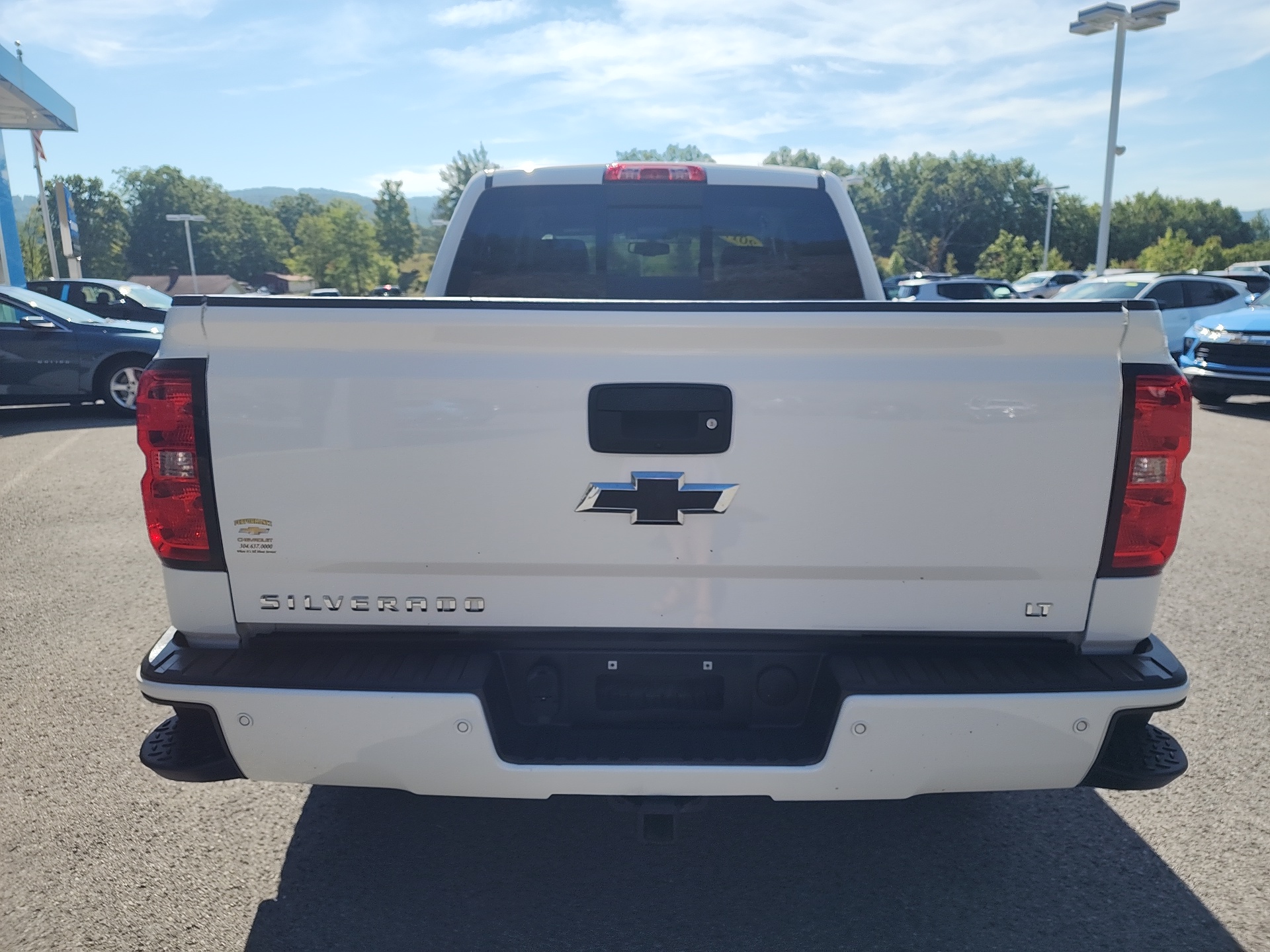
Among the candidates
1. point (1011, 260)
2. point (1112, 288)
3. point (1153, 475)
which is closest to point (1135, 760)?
point (1153, 475)

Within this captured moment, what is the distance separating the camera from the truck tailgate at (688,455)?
222cm

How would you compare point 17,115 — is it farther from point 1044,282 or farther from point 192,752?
point 1044,282

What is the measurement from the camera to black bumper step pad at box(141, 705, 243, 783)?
240cm

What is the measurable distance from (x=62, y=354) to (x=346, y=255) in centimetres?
9781

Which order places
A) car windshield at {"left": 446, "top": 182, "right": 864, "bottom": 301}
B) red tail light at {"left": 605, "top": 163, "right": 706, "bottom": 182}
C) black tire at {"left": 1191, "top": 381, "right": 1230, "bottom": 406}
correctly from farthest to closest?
black tire at {"left": 1191, "top": 381, "right": 1230, "bottom": 406}, car windshield at {"left": 446, "top": 182, "right": 864, "bottom": 301}, red tail light at {"left": 605, "top": 163, "right": 706, "bottom": 182}

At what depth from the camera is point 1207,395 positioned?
14.5 metres

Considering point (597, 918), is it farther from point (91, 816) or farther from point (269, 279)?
point (269, 279)

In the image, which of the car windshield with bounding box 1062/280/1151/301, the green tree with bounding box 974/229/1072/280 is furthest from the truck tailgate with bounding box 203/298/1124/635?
the green tree with bounding box 974/229/1072/280

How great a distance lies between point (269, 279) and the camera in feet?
403

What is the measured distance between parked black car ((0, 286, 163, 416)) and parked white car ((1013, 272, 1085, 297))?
29.4m

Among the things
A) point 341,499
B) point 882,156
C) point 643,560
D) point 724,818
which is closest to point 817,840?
point 724,818

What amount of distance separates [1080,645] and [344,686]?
1805mm

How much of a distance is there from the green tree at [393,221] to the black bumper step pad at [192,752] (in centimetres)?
10785

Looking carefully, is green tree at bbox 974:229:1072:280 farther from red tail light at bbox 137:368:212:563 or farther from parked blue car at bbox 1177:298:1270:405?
red tail light at bbox 137:368:212:563
